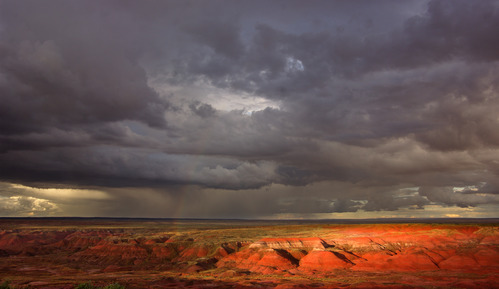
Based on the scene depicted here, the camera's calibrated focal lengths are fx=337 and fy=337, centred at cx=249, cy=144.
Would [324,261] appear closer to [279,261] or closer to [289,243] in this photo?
[279,261]

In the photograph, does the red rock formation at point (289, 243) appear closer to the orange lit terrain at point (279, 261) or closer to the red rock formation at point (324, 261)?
the orange lit terrain at point (279, 261)

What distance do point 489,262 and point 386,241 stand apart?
36.3m

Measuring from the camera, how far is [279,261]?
4820 inches

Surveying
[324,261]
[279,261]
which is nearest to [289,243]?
[279,261]

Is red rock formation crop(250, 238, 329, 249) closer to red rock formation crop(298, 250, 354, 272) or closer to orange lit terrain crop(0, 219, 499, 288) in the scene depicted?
orange lit terrain crop(0, 219, 499, 288)

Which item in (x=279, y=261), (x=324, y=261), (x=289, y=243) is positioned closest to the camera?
(x=324, y=261)

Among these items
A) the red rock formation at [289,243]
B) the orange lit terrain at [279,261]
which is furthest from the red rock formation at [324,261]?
the red rock formation at [289,243]

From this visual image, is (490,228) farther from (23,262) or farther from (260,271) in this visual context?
(23,262)

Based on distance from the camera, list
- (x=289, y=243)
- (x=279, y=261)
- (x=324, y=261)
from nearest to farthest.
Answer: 1. (x=324, y=261)
2. (x=279, y=261)
3. (x=289, y=243)

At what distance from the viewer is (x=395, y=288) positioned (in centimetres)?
6956

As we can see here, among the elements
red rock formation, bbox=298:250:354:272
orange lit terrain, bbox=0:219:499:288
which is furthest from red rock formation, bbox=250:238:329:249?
red rock formation, bbox=298:250:354:272

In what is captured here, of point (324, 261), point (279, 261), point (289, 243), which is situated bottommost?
point (279, 261)

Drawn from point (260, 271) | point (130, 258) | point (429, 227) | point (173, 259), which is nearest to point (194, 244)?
point (173, 259)

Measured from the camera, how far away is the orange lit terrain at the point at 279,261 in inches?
Answer: 3369
